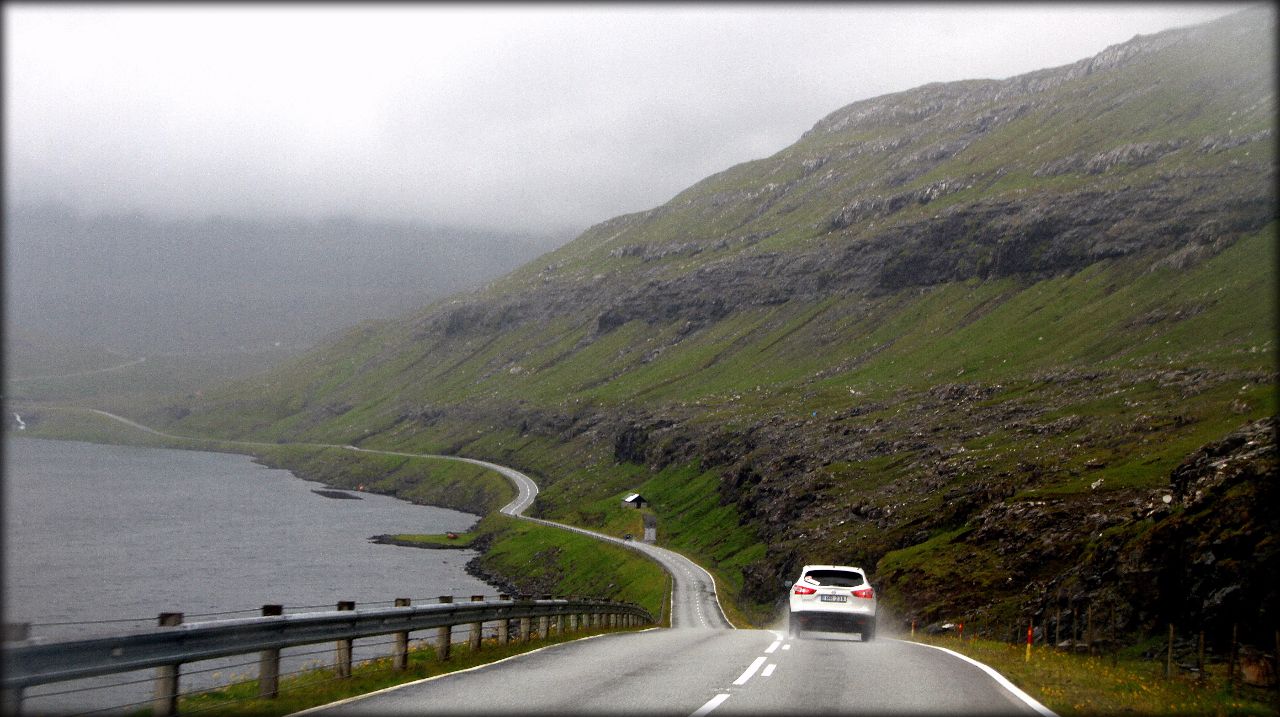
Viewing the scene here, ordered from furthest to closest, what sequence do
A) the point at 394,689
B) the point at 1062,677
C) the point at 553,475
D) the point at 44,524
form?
the point at 553,475, the point at 44,524, the point at 1062,677, the point at 394,689

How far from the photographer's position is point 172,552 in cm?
10544

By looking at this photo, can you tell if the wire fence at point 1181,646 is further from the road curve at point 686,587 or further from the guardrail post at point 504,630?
the road curve at point 686,587

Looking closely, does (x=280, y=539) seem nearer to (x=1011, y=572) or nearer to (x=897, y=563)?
(x=897, y=563)

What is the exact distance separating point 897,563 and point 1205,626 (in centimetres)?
4810

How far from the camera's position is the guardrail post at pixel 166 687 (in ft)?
40.9

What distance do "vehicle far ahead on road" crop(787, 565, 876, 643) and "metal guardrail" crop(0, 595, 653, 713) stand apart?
1059cm

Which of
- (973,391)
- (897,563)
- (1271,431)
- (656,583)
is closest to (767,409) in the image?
(973,391)

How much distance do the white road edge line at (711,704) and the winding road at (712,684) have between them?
1cm

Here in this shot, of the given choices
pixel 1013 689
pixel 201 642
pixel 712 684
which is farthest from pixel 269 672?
pixel 1013 689

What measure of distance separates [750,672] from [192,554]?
10184 centimetres

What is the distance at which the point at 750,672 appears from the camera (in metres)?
18.0

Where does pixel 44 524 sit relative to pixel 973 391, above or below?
below

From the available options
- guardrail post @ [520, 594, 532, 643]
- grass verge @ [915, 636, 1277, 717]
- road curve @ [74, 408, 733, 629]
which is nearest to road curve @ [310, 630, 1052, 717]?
grass verge @ [915, 636, 1277, 717]

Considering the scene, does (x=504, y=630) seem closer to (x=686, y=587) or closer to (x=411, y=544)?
(x=686, y=587)
